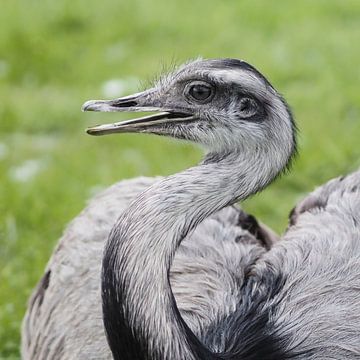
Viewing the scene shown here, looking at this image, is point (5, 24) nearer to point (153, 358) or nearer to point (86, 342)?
point (86, 342)

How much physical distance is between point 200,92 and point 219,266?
0.73 metres

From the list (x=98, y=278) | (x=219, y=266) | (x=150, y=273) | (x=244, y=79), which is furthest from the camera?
(x=98, y=278)

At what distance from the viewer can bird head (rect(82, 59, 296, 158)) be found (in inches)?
130

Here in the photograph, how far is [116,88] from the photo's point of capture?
7.24 m

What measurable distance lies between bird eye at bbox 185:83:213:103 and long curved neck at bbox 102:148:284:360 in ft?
1.01

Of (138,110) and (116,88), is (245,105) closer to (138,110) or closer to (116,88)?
(138,110)

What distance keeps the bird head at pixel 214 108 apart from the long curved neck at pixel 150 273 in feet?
0.75

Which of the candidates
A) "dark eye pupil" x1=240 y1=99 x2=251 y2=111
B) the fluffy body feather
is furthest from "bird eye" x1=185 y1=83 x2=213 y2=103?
the fluffy body feather

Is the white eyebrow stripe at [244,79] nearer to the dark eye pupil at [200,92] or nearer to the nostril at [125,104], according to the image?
the dark eye pupil at [200,92]

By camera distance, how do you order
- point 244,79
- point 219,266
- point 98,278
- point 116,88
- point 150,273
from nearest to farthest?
point 150,273 < point 244,79 < point 219,266 < point 98,278 < point 116,88

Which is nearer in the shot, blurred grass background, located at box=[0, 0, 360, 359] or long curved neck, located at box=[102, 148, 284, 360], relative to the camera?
long curved neck, located at box=[102, 148, 284, 360]

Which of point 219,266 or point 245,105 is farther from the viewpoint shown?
point 219,266

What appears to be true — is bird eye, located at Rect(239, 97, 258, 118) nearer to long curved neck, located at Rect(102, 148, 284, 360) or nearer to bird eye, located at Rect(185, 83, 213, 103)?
bird eye, located at Rect(185, 83, 213, 103)

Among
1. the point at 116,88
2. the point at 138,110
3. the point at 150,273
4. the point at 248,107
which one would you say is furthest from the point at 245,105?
the point at 116,88
